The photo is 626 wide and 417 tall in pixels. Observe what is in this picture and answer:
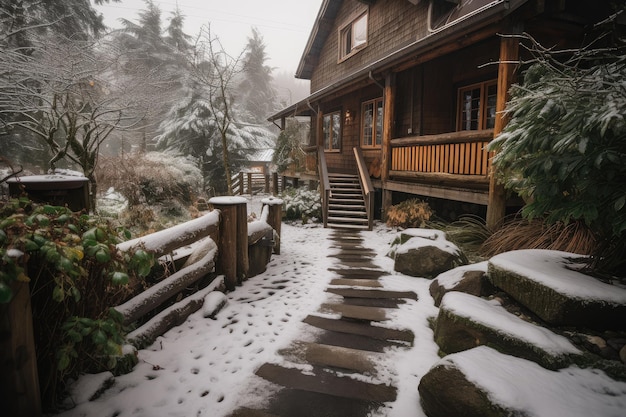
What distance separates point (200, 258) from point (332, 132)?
12.5m

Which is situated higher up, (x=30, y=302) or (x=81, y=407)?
(x=30, y=302)

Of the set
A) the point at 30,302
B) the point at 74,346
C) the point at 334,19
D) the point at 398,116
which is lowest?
the point at 74,346

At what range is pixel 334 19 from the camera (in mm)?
15109

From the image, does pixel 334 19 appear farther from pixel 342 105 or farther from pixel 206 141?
pixel 206 141

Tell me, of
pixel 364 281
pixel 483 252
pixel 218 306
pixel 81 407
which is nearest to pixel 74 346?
pixel 81 407

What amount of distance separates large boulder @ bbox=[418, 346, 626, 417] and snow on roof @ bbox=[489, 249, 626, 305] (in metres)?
0.67

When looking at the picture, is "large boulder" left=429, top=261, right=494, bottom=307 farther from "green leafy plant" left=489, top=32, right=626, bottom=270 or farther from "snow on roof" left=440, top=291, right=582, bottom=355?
"green leafy plant" left=489, top=32, right=626, bottom=270

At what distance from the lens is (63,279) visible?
1.85 meters

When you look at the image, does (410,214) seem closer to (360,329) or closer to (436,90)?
(436,90)

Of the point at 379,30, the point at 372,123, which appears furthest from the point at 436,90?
the point at 379,30

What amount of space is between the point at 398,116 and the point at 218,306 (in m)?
9.18

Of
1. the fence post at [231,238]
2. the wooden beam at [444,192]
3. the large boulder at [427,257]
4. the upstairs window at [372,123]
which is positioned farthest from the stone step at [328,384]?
the upstairs window at [372,123]

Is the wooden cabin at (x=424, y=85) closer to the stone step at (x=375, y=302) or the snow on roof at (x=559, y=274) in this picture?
the snow on roof at (x=559, y=274)

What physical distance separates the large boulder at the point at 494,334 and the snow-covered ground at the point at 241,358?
0.21m
